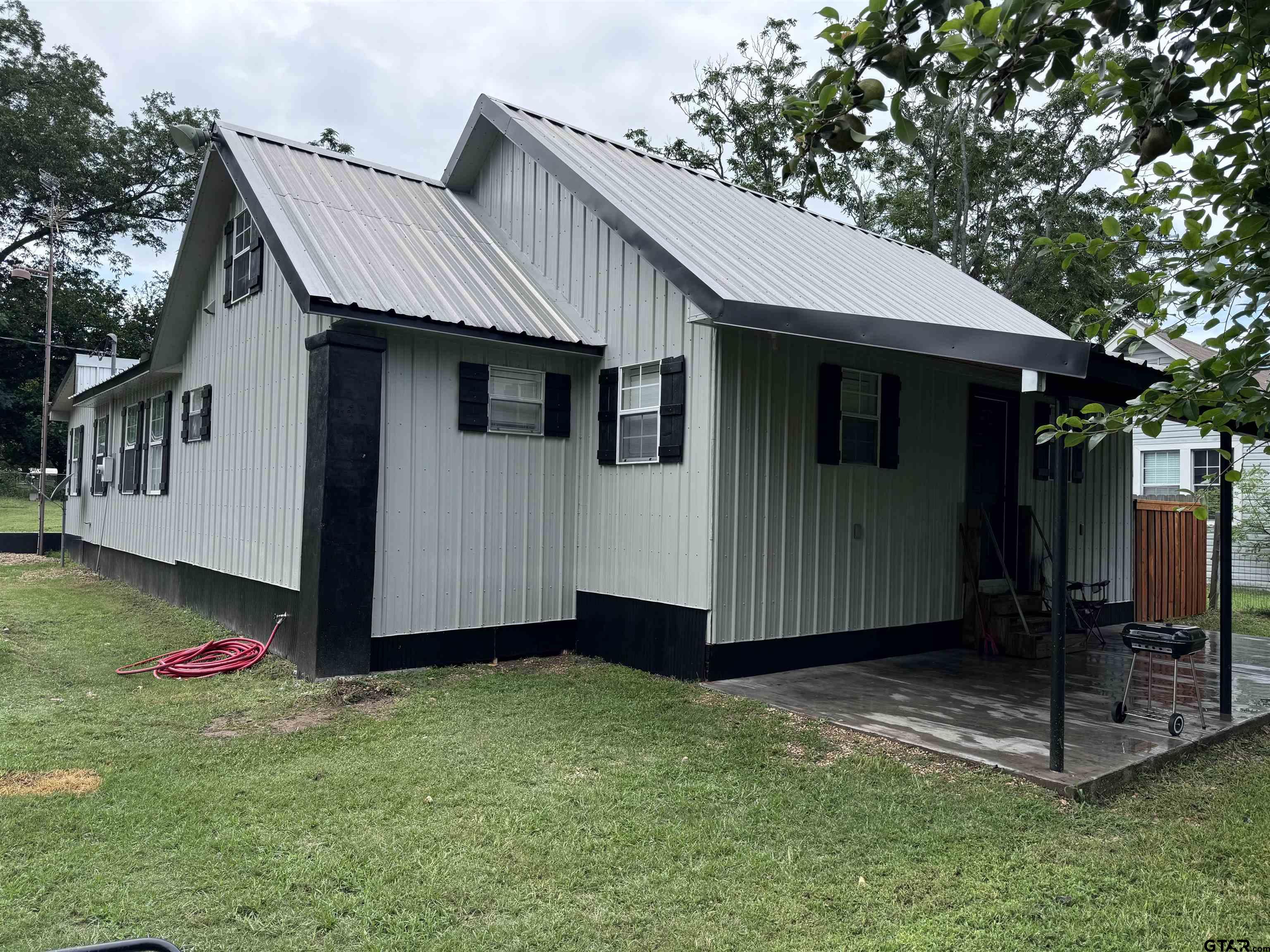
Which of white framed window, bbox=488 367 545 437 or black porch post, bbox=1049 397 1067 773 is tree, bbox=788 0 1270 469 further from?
white framed window, bbox=488 367 545 437

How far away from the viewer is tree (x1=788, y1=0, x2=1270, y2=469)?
2.42 m

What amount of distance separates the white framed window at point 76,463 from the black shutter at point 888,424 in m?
15.5

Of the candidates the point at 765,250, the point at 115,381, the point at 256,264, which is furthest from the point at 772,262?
the point at 115,381

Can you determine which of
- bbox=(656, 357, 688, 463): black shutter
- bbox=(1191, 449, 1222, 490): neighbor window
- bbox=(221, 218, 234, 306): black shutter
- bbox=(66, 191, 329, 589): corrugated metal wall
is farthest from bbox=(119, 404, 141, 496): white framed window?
bbox=(1191, 449, 1222, 490): neighbor window

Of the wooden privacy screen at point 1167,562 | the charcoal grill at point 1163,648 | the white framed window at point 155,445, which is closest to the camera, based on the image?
the charcoal grill at point 1163,648

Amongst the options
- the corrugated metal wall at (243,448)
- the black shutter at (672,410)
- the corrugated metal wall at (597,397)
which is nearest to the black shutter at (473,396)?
the corrugated metal wall at (597,397)

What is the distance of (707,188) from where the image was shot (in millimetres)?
10492

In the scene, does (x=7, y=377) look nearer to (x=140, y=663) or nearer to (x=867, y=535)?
(x=140, y=663)

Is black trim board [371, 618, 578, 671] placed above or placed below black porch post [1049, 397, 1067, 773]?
below

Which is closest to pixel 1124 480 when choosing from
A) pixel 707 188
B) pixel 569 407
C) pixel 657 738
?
pixel 707 188

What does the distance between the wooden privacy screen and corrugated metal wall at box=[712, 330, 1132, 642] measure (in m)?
3.23

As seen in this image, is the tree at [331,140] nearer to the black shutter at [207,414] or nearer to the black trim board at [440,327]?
the black shutter at [207,414]

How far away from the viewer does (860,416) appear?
8.23 m

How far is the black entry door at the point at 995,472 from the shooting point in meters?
9.24
